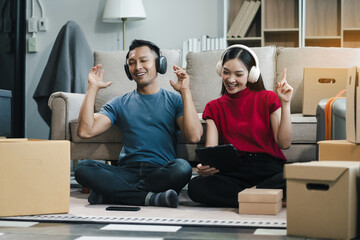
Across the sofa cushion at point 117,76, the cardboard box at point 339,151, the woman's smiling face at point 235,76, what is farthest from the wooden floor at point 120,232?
the sofa cushion at point 117,76

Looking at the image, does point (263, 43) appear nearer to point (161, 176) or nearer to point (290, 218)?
point (161, 176)

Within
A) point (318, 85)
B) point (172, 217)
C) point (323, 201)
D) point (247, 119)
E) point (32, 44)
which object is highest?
point (32, 44)

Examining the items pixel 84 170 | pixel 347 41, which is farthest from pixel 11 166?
pixel 347 41

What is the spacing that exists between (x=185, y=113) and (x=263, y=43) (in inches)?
85.0

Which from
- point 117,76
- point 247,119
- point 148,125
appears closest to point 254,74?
point 247,119

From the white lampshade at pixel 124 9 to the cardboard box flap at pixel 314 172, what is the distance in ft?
9.36

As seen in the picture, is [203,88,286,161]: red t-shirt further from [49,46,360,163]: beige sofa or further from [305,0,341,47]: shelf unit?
[305,0,341,47]: shelf unit

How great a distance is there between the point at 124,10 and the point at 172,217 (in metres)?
2.61

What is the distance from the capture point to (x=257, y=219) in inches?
71.1

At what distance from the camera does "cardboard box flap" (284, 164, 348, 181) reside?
59.0 inches

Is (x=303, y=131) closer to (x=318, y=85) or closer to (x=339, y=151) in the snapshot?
(x=318, y=85)

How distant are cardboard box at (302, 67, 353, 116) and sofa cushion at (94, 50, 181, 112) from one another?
2.43ft

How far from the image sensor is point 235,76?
223cm

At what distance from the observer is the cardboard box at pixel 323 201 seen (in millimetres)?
1480
